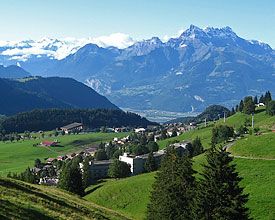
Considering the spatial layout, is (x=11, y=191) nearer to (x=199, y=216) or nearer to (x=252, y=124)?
(x=199, y=216)

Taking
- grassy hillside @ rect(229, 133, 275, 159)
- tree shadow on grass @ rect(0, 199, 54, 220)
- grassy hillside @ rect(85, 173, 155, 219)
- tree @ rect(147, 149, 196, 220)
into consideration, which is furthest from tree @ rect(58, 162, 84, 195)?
tree shadow on grass @ rect(0, 199, 54, 220)

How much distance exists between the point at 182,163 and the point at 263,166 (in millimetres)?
42912

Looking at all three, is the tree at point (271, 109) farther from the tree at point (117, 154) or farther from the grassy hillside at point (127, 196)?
the grassy hillside at point (127, 196)

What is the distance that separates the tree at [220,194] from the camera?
127 feet

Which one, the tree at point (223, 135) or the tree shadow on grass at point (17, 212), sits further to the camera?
the tree at point (223, 135)

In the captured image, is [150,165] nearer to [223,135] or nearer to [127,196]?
[223,135]

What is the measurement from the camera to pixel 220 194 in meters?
39.2

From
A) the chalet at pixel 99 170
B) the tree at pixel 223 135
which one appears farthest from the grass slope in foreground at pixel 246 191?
the chalet at pixel 99 170

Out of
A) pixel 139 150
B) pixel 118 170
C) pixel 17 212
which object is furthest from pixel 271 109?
pixel 17 212

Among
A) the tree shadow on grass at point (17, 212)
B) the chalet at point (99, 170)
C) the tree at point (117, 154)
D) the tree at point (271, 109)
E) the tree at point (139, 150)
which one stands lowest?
the chalet at point (99, 170)

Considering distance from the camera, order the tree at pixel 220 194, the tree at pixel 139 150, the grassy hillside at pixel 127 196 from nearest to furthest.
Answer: the tree at pixel 220 194 < the grassy hillside at pixel 127 196 < the tree at pixel 139 150

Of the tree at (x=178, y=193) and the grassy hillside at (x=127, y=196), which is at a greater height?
the tree at (x=178, y=193)

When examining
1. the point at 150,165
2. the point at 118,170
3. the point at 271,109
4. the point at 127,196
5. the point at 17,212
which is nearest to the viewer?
the point at 17,212

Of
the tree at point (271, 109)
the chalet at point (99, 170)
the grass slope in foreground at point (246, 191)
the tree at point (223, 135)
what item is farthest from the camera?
the tree at point (271, 109)
